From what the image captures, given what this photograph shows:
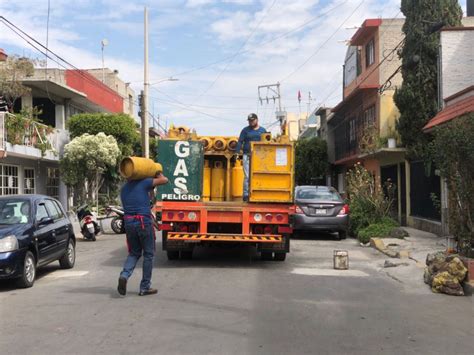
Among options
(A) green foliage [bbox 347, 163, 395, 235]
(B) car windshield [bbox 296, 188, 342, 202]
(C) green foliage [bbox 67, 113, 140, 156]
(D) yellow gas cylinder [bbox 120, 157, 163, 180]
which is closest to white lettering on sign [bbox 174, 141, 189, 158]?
(D) yellow gas cylinder [bbox 120, 157, 163, 180]

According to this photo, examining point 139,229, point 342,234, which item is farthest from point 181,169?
point 342,234

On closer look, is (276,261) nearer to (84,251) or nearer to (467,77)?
(84,251)

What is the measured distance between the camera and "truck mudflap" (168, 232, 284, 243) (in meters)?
9.92

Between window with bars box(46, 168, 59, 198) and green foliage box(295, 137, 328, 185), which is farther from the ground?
green foliage box(295, 137, 328, 185)

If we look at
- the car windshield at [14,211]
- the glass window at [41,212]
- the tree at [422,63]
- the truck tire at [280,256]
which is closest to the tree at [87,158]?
the tree at [422,63]

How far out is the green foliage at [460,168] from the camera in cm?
836

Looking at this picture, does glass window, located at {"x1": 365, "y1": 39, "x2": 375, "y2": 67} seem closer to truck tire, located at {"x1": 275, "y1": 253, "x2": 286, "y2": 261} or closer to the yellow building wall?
the yellow building wall

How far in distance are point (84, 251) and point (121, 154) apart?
12.2 metres

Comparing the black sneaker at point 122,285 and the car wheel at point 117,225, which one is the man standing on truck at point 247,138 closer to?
the black sneaker at point 122,285

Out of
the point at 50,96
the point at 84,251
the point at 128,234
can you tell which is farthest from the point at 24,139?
the point at 128,234

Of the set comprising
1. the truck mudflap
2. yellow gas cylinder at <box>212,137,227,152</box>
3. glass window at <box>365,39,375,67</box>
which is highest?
glass window at <box>365,39,375,67</box>

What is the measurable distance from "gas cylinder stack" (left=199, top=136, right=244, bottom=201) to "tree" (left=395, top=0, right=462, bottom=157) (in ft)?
25.4

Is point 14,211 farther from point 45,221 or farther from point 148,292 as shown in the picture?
point 148,292

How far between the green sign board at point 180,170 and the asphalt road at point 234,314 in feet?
4.49
